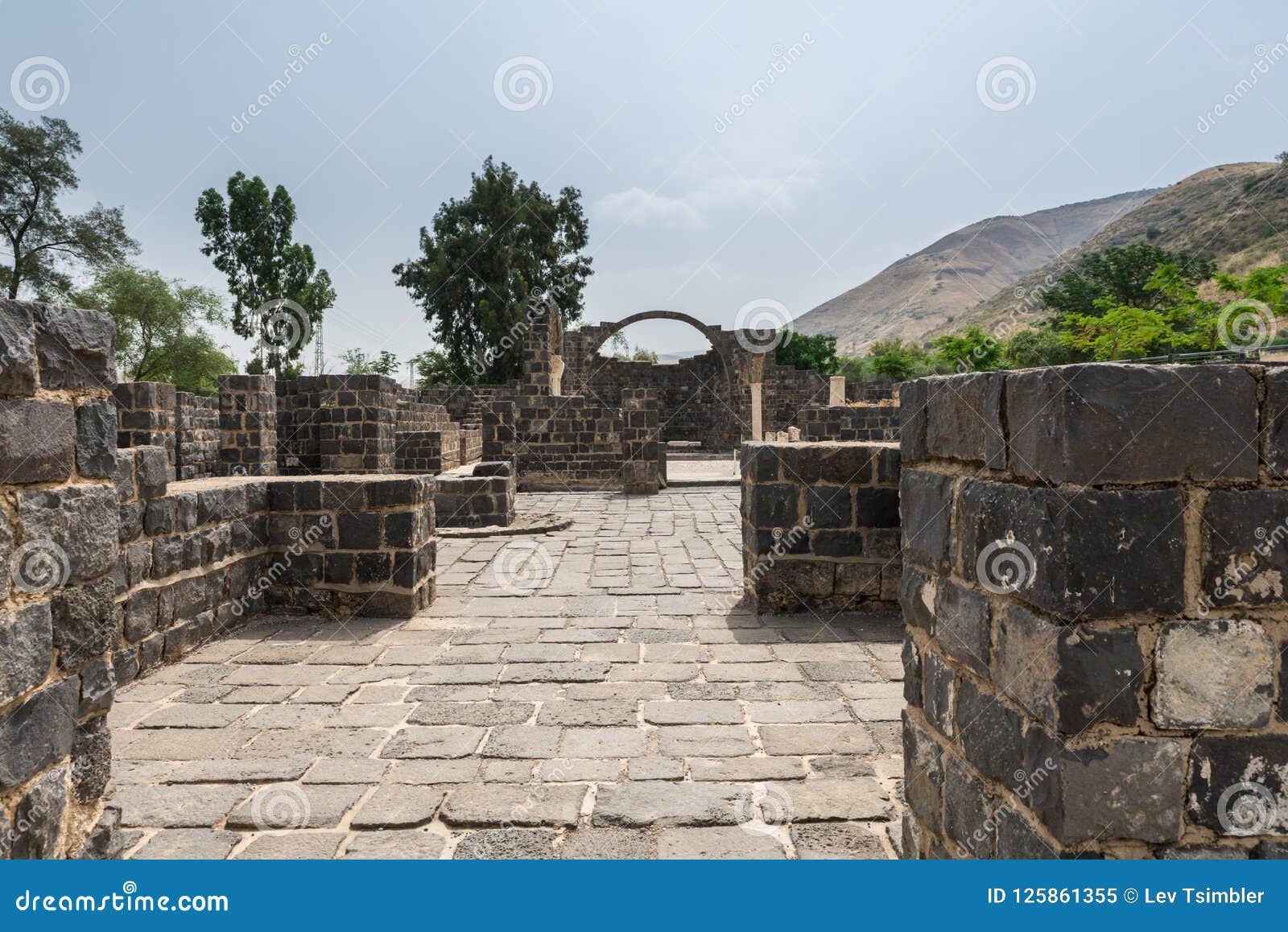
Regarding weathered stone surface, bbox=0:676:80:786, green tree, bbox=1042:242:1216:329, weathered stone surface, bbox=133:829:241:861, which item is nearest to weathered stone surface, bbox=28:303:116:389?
weathered stone surface, bbox=0:676:80:786

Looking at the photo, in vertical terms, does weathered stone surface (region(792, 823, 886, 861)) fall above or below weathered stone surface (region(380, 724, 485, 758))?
below

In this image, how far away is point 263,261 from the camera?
31656mm

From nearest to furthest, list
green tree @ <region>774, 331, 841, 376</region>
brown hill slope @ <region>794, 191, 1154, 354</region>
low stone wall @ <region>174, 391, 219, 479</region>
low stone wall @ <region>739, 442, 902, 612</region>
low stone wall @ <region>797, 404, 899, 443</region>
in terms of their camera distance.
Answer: low stone wall @ <region>739, 442, 902, 612</region>, low stone wall @ <region>174, 391, 219, 479</region>, low stone wall @ <region>797, 404, 899, 443</region>, green tree @ <region>774, 331, 841, 376</region>, brown hill slope @ <region>794, 191, 1154, 354</region>

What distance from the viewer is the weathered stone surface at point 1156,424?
145 centimetres

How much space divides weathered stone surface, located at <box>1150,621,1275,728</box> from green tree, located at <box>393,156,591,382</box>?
31432 mm

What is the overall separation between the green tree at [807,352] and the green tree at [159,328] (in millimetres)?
27548

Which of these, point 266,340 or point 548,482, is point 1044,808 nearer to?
point 548,482

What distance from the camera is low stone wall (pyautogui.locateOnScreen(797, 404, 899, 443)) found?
17656mm

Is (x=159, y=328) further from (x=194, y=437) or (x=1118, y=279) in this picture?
(x=1118, y=279)

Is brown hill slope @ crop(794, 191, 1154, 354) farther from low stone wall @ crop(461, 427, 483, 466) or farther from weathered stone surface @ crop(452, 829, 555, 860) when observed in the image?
weathered stone surface @ crop(452, 829, 555, 860)

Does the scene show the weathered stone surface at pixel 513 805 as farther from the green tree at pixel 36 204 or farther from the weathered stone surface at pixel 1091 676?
the green tree at pixel 36 204

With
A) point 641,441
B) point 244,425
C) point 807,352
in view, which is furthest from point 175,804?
point 807,352

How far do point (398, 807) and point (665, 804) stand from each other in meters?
0.88

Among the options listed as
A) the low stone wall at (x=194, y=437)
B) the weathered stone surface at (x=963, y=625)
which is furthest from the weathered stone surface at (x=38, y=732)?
the low stone wall at (x=194, y=437)
